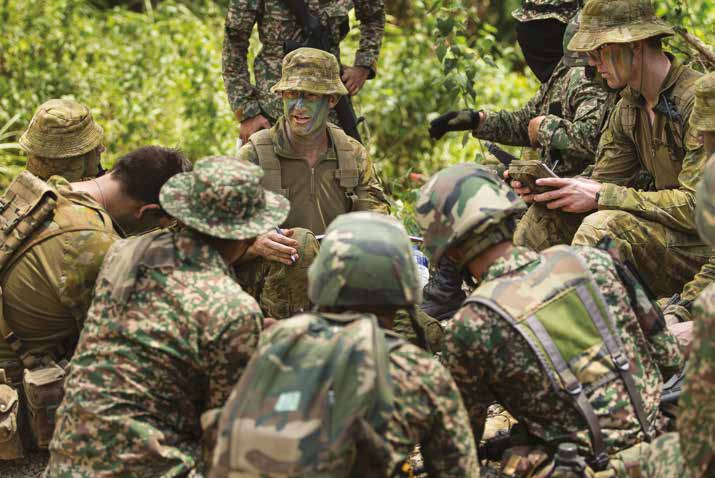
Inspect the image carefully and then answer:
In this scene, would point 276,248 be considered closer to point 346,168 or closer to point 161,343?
point 346,168

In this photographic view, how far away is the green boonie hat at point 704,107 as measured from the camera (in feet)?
16.2

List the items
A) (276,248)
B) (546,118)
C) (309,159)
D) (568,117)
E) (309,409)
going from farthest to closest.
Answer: (568,117) → (546,118) → (309,159) → (276,248) → (309,409)

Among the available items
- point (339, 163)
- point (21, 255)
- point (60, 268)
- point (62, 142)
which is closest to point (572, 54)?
point (339, 163)

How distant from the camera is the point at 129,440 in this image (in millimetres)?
3803

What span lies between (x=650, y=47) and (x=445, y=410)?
10.1 feet

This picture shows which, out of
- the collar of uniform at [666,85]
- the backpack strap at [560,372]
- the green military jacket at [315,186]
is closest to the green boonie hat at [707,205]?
the backpack strap at [560,372]

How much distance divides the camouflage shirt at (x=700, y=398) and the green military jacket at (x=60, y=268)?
Result: 267cm

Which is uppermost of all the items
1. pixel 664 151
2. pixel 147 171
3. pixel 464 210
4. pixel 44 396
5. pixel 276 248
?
pixel 464 210

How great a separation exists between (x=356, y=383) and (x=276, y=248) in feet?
8.62

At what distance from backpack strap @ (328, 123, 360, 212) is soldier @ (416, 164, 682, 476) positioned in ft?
7.89

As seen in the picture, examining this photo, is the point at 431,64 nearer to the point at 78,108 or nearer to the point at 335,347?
the point at 78,108

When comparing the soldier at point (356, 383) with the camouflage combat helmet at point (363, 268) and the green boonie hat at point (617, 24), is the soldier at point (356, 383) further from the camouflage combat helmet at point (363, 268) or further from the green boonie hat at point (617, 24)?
the green boonie hat at point (617, 24)

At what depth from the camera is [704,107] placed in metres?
4.98

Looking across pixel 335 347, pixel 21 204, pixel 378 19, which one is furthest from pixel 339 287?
pixel 378 19
